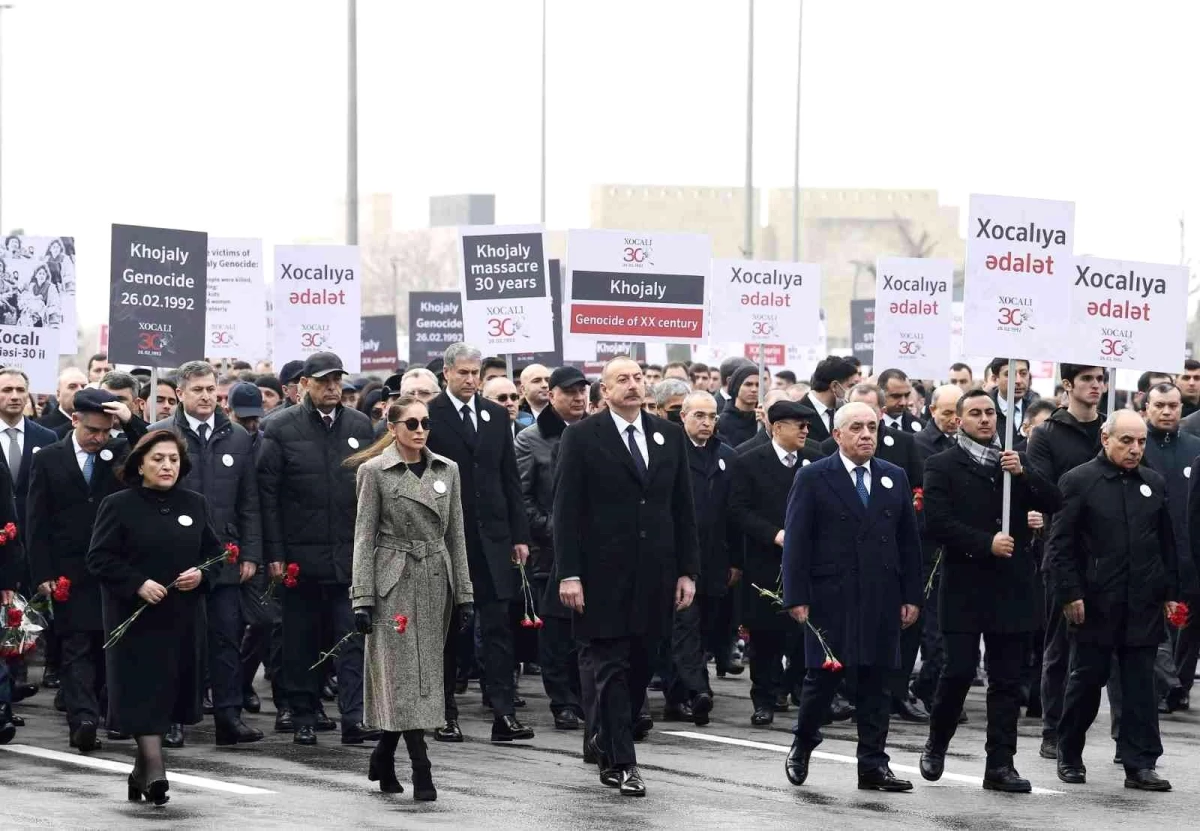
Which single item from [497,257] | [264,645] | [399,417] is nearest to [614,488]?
[399,417]

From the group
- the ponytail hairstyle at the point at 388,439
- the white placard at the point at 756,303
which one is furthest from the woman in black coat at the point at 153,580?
the white placard at the point at 756,303

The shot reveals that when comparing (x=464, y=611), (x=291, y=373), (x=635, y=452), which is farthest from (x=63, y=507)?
(x=635, y=452)

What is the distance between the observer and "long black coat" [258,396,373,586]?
45.1 ft

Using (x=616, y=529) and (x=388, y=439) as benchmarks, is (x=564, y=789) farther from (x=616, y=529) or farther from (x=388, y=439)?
(x=388, y=439)

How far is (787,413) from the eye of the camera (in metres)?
15.0

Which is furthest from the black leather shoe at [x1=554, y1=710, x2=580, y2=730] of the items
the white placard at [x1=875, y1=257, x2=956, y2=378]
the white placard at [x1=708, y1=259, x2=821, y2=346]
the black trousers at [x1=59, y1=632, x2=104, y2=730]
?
the white placard at [x1=708, y1=259, x2=821, y2=346]

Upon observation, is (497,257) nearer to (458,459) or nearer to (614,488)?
(458,459)

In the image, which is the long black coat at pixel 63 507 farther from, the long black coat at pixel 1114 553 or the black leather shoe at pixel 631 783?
the long black coat at pixel 1114 553

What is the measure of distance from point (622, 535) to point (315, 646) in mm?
2704

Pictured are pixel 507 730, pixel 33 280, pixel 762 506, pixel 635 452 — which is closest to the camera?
pixel 635 452

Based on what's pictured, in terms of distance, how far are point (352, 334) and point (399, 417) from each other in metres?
9.80

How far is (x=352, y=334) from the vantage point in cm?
2131

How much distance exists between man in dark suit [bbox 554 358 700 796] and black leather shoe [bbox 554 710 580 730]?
83.4 inches

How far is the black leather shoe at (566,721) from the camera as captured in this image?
14.4 metres
